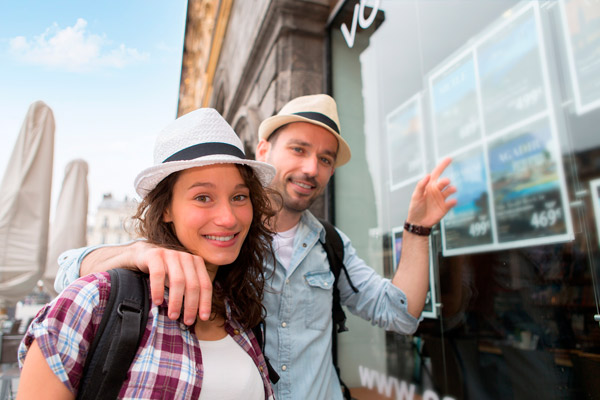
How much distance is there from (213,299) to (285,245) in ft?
2.28

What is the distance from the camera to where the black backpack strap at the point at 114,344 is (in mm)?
978

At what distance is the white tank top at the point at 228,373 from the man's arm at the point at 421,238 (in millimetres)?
957

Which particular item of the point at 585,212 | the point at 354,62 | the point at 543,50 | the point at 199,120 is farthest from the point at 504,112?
the point at 354,62

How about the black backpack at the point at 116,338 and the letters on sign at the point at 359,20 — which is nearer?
the black backpack at the point at 116,338

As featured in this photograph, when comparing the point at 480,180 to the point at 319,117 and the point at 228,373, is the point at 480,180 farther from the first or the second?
the point at 228,373

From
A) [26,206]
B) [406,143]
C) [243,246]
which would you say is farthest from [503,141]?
[26,206]

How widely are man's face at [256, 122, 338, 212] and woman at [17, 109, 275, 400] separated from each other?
1.23 feet

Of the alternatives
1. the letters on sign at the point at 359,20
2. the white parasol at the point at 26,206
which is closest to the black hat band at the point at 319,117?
the letters on sign at the point at 359,20

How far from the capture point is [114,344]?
1003mm

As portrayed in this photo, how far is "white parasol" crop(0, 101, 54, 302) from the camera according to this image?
Answer: 3975 millimetres

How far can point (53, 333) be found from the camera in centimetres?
96

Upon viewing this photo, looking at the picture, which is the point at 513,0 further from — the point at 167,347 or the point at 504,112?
the point at 167,347

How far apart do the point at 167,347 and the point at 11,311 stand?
1106cm

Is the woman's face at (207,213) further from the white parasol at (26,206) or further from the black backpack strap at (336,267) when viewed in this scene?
the white parasol at (26,206)
